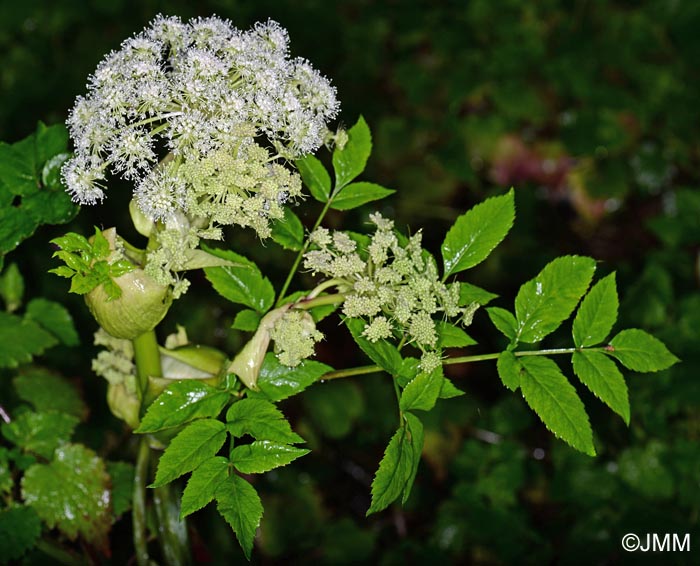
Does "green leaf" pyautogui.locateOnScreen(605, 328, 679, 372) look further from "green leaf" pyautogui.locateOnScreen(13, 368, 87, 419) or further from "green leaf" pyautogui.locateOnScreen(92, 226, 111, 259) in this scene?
"green leaf" pyautogui.locateOnScreen(13, 368, 87, 419)

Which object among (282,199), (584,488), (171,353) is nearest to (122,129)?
(282,199)

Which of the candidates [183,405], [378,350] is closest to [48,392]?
[183,405]

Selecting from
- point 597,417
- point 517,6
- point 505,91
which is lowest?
point 597,417

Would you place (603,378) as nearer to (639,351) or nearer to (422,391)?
(639,351)

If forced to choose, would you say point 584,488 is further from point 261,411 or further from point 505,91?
point 505,91

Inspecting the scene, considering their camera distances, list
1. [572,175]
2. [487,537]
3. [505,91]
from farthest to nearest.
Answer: [572,175] → [505,91] → [487,537]

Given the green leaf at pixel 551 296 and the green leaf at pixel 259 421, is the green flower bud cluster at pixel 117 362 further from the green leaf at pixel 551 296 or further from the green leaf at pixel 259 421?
the green leaf at pixel 551 296

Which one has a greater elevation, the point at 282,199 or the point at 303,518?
the point at 282,199
